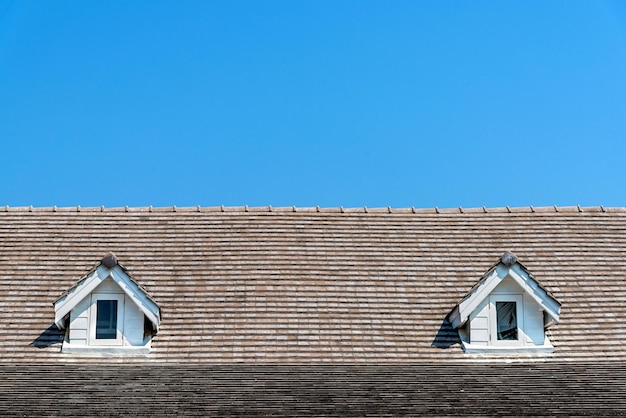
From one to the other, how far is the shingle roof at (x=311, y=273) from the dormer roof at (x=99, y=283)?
2.42 feet

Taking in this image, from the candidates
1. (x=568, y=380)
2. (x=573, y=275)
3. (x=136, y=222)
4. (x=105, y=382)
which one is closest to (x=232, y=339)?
(x=105, y=382)

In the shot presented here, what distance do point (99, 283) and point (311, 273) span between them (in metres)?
4.39

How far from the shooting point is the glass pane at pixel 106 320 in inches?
667

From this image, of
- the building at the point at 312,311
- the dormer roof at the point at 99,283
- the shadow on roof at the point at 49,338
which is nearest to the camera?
the building at the point at 312,311

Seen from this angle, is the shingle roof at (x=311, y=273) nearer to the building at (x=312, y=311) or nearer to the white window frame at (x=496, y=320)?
the building at (x=312, y=311)

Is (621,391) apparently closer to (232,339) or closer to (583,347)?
(583,347)

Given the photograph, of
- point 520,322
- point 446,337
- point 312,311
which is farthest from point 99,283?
point 520,322

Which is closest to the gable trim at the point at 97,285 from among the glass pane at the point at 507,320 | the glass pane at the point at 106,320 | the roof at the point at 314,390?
the glass pane at the point at 106,320

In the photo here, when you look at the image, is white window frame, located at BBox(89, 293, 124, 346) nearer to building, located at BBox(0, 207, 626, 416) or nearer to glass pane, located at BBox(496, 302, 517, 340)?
building, located at BBox(0, 207, 626, 416)

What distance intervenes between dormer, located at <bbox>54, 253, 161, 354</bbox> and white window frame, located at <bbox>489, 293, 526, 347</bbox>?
19.8ft

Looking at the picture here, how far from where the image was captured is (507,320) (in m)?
17.4

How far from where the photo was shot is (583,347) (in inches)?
677

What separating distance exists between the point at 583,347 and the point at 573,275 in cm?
227

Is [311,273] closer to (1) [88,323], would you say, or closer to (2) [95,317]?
(2) [95,317]
